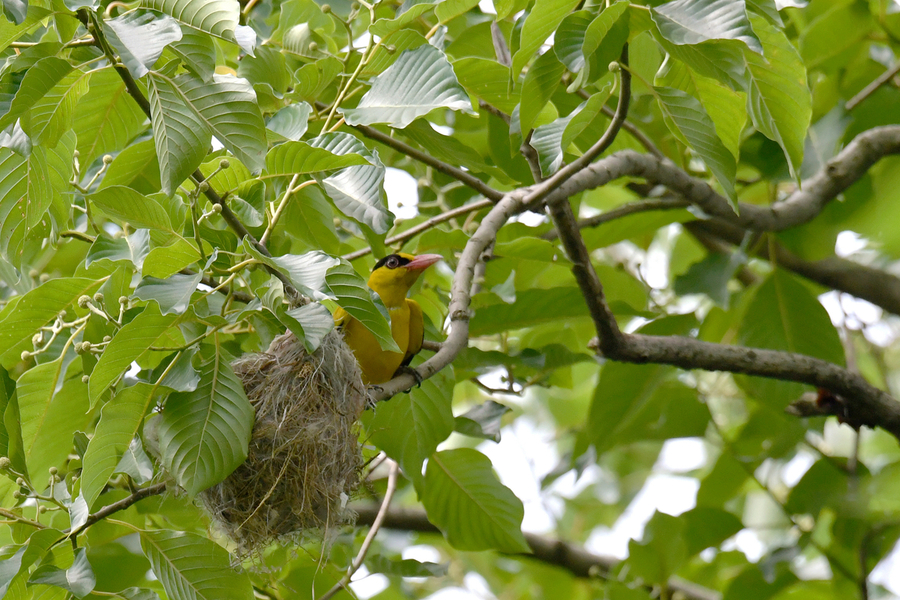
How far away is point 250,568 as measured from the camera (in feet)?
8.39

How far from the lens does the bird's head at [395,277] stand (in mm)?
3385

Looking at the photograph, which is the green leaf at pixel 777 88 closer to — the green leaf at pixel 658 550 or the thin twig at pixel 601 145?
the thin twig at pixel 601 145

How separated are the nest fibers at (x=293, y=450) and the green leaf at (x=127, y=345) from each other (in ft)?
1.61

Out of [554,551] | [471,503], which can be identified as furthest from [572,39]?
[554,551]

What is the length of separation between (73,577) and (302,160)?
1031mm

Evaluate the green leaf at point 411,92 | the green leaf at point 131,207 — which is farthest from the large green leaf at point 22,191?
the green leaf at point 411,92

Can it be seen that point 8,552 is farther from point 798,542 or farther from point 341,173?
point 798,542

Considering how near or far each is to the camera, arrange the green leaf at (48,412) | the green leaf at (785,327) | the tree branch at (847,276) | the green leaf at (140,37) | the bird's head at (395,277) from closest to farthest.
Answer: the green leaf at (140,37) → the green leaf at (48,412) → the bird's head at (395,277) → the green leaf at (785,327) → the tree branch at (847,276)

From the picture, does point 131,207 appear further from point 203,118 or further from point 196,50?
point 196,50

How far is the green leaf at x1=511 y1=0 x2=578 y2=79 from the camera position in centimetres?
183

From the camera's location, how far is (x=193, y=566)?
2.13 metres

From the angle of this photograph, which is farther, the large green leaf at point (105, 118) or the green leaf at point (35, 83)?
the large green leaf at point (105, 118)

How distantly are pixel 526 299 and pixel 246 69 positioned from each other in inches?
48.4

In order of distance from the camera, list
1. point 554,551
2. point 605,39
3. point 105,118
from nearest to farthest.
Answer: point 605,39 → point 105,118 → point 554,551
